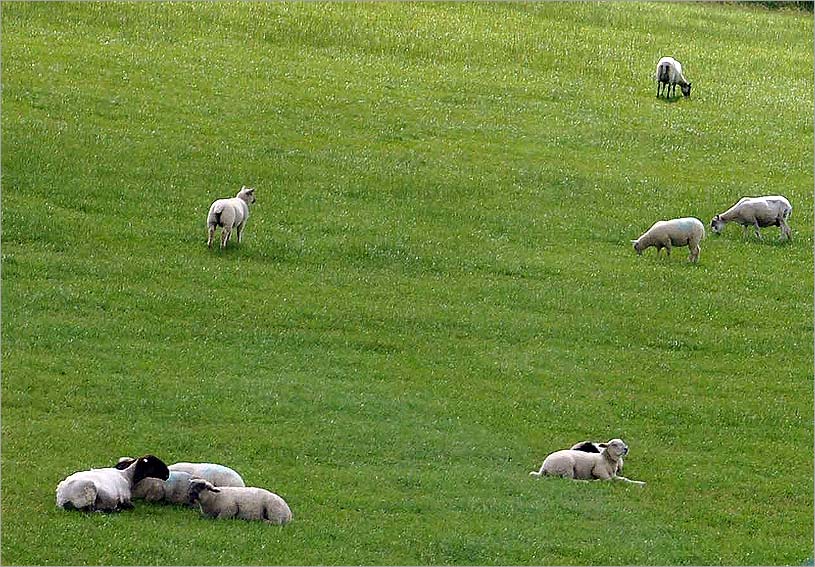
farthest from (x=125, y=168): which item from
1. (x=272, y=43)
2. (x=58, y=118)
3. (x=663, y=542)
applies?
(x=663, y=542)

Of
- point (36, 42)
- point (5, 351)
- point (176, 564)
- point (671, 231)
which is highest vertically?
point (36, 42)

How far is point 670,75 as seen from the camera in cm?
4459

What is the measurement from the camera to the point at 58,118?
36281 millimetres

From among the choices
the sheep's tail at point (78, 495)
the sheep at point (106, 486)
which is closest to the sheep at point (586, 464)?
the sheep at point (106, 486)

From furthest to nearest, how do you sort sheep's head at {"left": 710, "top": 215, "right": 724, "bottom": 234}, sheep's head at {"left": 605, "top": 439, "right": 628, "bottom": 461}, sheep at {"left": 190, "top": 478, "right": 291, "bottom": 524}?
sheep's head at {"left": 710, "top": 215, "right": 724, "bottom": 234}
sheep's head at {"left": 605, "top": 439, "right": 628, "bottom": 461}
sheep at {"left": 190, "top": 478, "right": 291, "bottom": 524}

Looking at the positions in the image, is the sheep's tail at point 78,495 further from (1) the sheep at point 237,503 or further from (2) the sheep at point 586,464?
(2) the sheep at point 586,464

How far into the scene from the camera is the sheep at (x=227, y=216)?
28.8m

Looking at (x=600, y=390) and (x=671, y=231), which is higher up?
(x=671, y=231)

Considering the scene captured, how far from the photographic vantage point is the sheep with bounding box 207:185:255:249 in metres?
28.8

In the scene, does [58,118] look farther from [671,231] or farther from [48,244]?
[671,231]

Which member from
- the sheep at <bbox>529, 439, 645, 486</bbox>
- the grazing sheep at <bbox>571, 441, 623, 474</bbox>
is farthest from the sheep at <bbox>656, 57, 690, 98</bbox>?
the sheep at <bbox>529, 439, 645, 486</bbox>

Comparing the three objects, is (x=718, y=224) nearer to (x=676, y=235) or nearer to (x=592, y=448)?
(x=676, y=235)

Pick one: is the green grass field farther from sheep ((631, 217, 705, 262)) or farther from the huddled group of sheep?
sheep ((631, 217, 705, 262))

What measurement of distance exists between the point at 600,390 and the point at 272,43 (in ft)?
83.6
